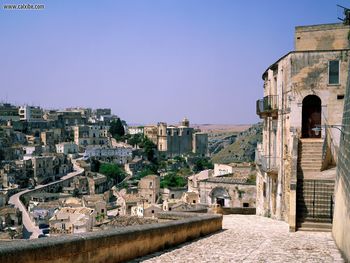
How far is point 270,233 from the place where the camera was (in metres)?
14.7

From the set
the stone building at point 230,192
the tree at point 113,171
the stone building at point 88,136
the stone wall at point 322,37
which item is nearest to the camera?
the stone wall at point 322,37

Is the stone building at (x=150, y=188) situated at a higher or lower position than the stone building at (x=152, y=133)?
lower

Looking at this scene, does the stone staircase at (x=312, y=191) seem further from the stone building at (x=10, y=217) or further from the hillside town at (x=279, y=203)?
the stone building at (x=10, y=217)

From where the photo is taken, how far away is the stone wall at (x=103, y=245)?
22.8 ft

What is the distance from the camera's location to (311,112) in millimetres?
19328

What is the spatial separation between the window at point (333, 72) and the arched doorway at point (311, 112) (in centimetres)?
89

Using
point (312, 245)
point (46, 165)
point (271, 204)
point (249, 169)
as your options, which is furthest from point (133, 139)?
point (312, 245)

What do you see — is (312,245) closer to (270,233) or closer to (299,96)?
(270,233)

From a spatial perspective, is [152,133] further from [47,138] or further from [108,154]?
[47,138]

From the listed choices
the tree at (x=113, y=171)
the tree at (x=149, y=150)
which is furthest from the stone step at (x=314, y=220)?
the tree at (x=149, y=150)

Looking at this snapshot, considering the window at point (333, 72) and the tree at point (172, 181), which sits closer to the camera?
the window at point (333, 72)

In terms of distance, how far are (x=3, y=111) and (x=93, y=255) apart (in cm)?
13461

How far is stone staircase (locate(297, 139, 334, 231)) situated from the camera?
15.4 meters

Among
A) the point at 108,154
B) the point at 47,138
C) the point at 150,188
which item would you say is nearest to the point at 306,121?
the point at 150,188
